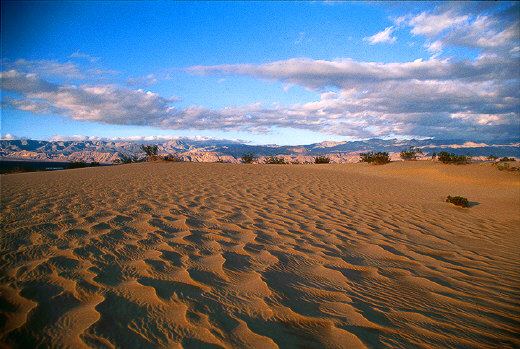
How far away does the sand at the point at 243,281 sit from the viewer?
1.47m

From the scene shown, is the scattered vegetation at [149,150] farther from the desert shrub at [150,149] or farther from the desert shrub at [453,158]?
the desert shrub at [453,158]

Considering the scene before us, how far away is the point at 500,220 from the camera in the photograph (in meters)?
5.59

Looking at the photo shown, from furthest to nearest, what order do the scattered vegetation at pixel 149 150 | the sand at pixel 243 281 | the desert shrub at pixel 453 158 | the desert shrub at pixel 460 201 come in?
1. the scattered vegetation at pixel 149 150
2. the desert shrub at pixel 453 158
3. the desert shrub at pixel 460 201
4. the sand at pixel 243 281

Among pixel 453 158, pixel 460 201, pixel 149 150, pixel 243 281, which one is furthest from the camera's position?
pixel 149 150

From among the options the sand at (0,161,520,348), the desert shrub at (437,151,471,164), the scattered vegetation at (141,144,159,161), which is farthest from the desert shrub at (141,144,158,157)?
the desert shrub at (437,151,471,164)

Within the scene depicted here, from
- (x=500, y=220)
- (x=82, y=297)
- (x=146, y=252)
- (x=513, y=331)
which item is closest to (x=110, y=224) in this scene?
(x=146, y=252)

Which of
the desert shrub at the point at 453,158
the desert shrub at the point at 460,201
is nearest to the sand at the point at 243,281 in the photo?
the desert shrub at the point at 460,201

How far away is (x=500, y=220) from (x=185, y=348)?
23.7ft

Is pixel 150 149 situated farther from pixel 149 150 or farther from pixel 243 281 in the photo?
pixel 243 281

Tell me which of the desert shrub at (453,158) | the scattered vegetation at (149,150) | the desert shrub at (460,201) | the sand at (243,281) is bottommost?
the desert shrub at (460,201)

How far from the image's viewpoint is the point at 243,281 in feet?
6.72

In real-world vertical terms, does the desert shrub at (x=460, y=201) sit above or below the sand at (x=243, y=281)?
below

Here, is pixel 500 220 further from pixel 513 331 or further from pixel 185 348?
pixel 185 348

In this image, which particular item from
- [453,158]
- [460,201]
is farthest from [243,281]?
[453,158]
